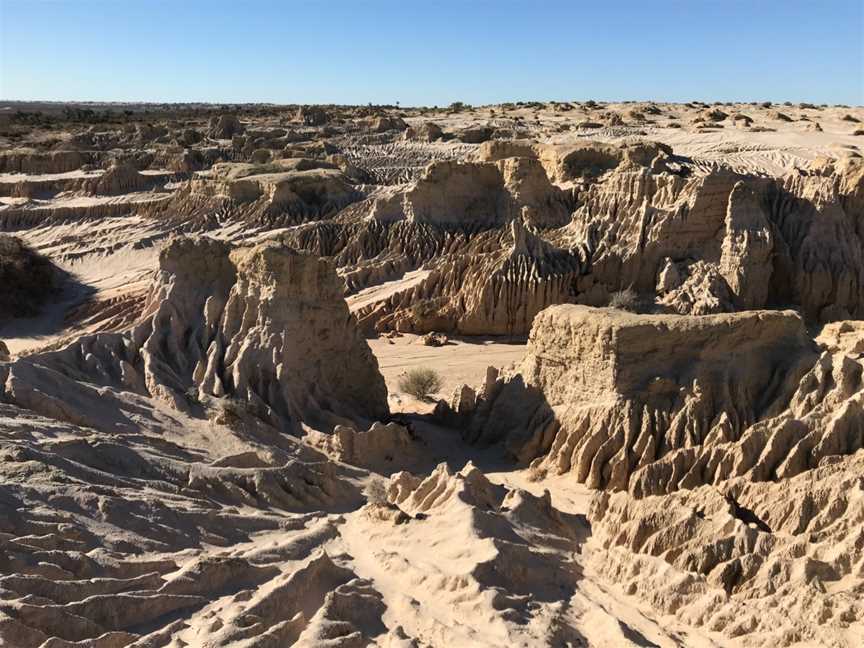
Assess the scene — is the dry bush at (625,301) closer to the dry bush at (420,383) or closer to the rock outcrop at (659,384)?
the dry bush at (420,383)

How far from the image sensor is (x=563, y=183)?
26484 mm

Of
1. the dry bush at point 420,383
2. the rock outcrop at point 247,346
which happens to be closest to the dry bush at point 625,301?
the dry bush at point 420,383

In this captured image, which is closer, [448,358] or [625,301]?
[625,301]

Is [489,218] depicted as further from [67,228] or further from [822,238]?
[67,228]

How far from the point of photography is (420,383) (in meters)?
16.8

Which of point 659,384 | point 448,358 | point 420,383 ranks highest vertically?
point 659,384

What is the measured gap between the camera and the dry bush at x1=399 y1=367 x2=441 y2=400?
16.7 m

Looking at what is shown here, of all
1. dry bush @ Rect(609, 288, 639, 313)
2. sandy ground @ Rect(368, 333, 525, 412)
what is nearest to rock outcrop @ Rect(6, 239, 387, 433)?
sandy ground @ Rect(368, 333, 525, 412)

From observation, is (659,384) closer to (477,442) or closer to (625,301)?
(477,442)

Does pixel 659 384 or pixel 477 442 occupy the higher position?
pixel 659 384

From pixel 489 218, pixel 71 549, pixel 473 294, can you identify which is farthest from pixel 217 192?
pixel 71 549

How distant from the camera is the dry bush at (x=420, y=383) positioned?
1666cm

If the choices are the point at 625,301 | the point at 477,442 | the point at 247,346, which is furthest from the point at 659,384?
the point at 625,301

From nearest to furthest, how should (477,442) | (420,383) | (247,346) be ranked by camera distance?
1. (247,346)
2. (477,442)
3. (420,383)
